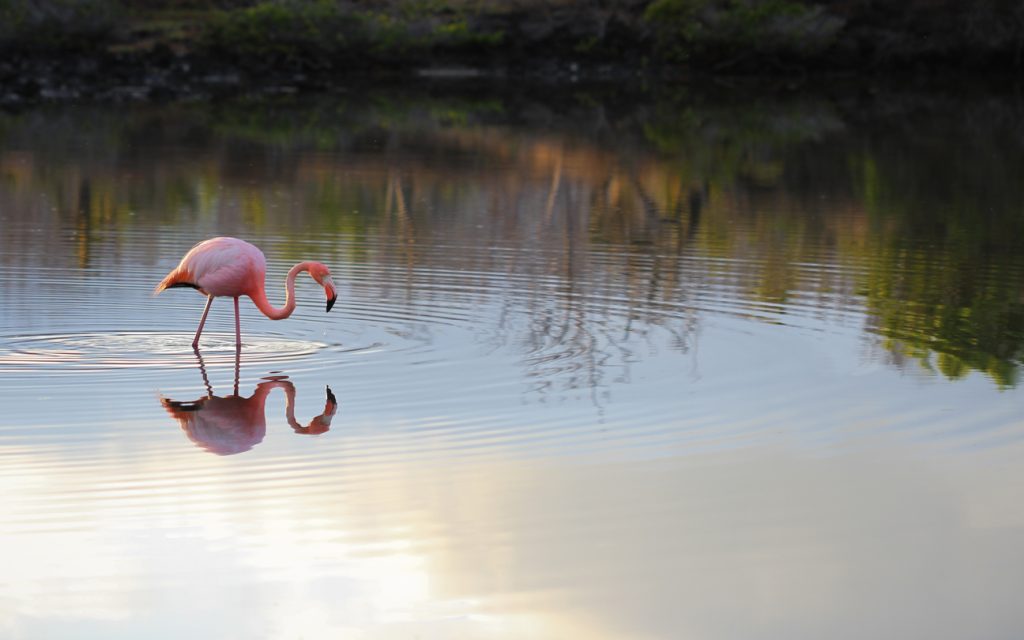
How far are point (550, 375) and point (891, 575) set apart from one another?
3.75m

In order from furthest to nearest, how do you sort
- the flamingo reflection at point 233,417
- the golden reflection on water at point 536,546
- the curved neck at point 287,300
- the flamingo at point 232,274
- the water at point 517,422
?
the flamingo at point 232,274
the curved neck at point 287,300
the flamingo reflection at point 233,417
the water at point 517,422
the golden reflection on water at point 536,546

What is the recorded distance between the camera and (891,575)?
6270mm

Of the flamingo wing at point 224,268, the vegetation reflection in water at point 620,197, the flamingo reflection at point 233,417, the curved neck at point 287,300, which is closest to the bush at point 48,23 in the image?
the vegetation reflection in water at point 620,197

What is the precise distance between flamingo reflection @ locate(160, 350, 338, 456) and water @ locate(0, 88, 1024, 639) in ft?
0.10

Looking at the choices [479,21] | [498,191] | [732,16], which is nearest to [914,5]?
[732,16]

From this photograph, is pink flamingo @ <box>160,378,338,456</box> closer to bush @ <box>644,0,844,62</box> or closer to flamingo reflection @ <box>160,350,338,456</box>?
flamingo reflection @ <box>160,350,338,456</box>

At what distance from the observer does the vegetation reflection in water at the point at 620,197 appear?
12734mm

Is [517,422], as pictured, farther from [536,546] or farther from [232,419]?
[536,546]

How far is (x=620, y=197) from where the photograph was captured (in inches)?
816

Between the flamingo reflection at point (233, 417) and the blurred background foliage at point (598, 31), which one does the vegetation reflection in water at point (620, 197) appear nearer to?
the flamingo reflection at point (233, 417)

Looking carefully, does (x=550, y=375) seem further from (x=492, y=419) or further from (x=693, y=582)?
(x=693, y=582)

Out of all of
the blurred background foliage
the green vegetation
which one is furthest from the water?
the blurred background foliage

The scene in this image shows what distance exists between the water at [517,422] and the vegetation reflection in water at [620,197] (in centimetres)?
9

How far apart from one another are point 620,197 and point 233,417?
40.6 feet
